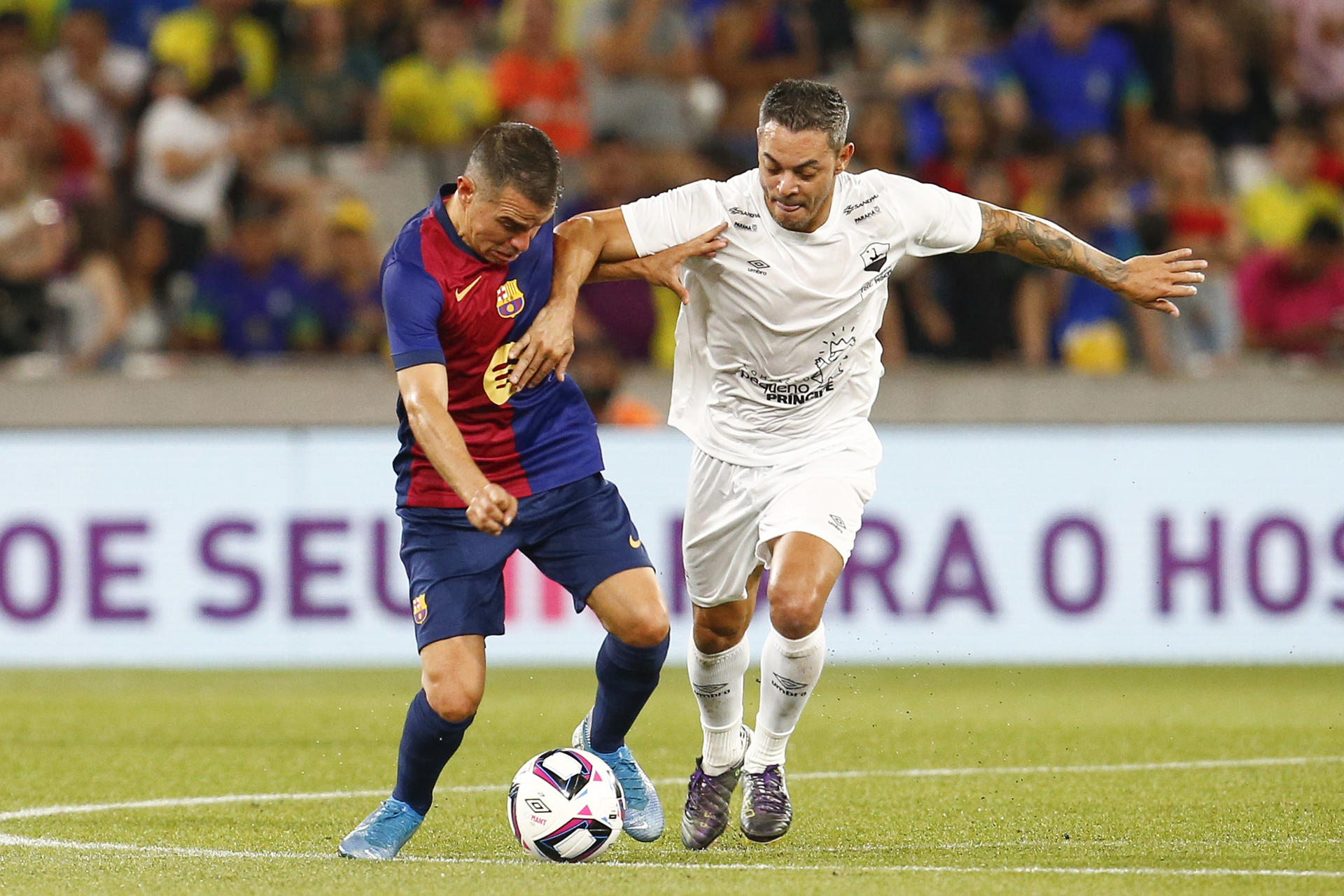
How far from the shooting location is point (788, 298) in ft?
20.3

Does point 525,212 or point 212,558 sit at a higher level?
point 525,212

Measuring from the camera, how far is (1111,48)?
14195mm

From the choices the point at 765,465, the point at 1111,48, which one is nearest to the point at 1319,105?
the point at 1111,48

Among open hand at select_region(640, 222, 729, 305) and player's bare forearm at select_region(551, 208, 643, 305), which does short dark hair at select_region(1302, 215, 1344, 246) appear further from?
player's bare forearm at select_region(551, 208, 643, 305)

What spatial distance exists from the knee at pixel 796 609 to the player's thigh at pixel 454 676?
882mm

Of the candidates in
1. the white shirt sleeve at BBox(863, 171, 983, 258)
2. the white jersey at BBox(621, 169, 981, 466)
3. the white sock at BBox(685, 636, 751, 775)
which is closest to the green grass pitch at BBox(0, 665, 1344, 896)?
the white sock at BBox(685, 636, 751, 775)

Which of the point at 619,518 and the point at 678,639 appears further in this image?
the point at 678,639

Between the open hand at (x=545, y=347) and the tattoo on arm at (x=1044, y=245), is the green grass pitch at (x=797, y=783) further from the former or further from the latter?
the tattoo on arm at (x=1044, y=245)

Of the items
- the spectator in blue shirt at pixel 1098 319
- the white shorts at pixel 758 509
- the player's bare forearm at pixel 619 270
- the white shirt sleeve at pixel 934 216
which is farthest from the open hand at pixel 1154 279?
the spectator in blue shirt at pixel 1098 319

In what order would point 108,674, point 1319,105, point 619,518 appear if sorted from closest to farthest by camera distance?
1. point 619,518
2. point 108,674
3. point 1319,105

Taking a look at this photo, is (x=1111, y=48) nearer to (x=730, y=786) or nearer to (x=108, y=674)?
(x=108, y=674)

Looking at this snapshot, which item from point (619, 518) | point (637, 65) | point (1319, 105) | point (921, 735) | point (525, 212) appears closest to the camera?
point (525, 212)

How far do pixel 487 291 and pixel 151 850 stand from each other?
6.05ft

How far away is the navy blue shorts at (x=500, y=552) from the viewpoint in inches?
228
